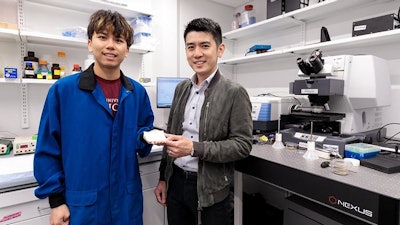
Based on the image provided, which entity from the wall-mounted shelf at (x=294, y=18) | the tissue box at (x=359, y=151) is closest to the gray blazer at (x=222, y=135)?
the tissue box at (x=359, y=151)

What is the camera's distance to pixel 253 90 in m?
2.90

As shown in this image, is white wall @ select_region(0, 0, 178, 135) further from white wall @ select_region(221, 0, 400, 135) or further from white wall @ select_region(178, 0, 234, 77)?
white wall @ select_region(221, 0, 400, 135)

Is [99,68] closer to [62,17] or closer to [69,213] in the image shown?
[69,213]

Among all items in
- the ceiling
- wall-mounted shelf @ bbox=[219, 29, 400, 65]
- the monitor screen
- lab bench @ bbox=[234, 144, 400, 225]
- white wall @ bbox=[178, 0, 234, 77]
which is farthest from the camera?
the ceiling

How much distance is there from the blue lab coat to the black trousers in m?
0.22

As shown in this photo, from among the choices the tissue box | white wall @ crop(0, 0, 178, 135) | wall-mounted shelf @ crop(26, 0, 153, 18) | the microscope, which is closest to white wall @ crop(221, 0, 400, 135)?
the microscope

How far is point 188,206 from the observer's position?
3.82 ft

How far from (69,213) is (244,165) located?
920 millimetres

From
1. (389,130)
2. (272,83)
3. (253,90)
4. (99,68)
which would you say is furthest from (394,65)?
(99,68)

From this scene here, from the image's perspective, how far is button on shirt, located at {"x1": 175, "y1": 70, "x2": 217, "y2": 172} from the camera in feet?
3.81

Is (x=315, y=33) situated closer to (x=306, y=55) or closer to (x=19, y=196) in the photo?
(x=306, y=55)

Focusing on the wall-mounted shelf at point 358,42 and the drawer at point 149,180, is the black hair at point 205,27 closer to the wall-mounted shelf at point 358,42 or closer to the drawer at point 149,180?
the drawer at point 149,180

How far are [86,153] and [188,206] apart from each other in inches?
21.0

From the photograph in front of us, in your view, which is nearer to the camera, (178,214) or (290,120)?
(178,214)
